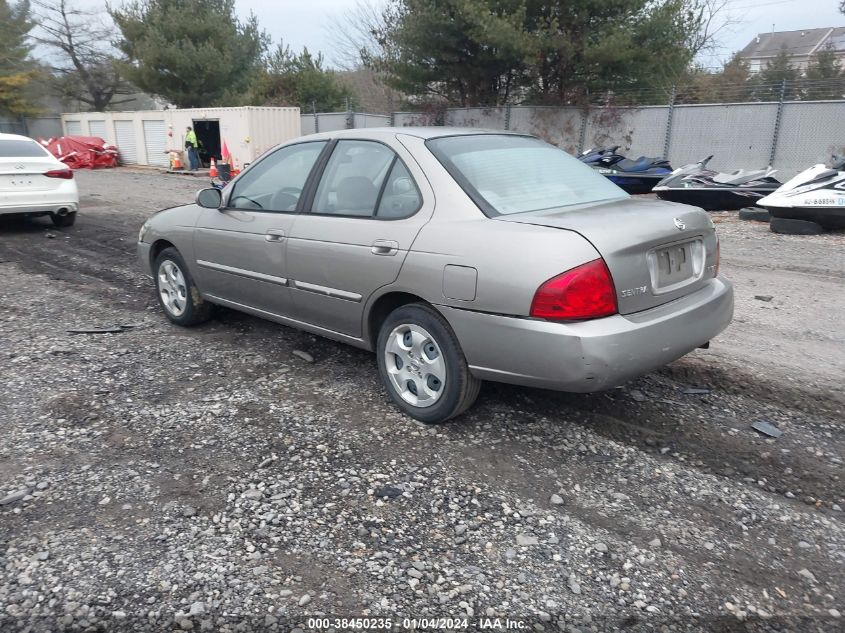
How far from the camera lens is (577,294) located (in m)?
3.10

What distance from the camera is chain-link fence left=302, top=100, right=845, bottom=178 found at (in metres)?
14.8

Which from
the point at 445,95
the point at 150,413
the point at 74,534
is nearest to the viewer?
the point at 74,534

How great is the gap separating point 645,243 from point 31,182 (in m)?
9.78

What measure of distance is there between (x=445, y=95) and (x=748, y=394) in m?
20.7

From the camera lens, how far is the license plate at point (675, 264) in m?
3.39

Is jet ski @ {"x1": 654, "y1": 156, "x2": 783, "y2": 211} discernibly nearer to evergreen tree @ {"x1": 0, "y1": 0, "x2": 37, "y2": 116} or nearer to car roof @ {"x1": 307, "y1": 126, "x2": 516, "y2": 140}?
car roof @ {"x1": 307, "y1": 126, "x2": 516, "y2": 140}

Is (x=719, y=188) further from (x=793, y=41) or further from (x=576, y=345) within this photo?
(x=793, y=41)

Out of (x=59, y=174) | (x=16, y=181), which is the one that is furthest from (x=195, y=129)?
(x=16, y=181)

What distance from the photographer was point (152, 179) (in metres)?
21.8

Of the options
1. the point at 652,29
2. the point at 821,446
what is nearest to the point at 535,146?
the point at 821,446

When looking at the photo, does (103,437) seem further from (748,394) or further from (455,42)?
(455,42)

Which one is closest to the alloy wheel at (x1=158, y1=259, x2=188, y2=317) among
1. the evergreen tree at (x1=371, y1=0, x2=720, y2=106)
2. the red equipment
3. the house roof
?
the evergreen tree at (x1=371, y1=0, x2=720, y2=106)

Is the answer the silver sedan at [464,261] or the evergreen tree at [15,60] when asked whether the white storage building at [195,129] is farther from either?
the silver sedan at [464,261]

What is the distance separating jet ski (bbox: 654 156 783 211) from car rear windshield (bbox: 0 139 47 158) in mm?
10417
